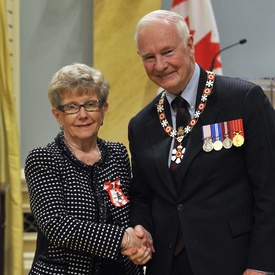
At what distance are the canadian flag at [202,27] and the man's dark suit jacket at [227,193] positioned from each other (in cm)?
257

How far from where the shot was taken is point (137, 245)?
94.6 inches

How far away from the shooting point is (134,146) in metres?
2.62

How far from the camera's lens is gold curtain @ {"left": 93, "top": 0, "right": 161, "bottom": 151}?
16.8 ft

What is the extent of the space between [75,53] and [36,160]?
2.97 metres

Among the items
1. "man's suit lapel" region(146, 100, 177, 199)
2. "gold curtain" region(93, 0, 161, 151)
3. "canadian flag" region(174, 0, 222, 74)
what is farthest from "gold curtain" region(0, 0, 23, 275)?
"man's suit lapel" region(146, 100, 177, 199)

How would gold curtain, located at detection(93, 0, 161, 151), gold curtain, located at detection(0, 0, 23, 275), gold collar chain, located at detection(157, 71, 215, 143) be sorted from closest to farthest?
gold collar chain, located at detection(157, 71, 215, 143) < gold curtain, located at detection(0, 0, 23, 275) < gold curtain, located at detection(93, 0, 161, 151)

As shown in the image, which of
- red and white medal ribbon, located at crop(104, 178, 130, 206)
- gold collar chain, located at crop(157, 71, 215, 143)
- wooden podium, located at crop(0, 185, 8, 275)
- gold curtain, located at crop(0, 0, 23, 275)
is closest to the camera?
gold collar chain, located at crop(157, 71, 215, 143)

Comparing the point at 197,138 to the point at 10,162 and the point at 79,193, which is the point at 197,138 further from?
the point at 10,162

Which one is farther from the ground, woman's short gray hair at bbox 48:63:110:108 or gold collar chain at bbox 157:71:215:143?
woman's short gray hair at bbox 48:63:110:108

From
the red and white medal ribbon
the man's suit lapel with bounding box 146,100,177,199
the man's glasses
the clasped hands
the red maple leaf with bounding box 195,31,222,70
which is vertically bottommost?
the clasped hands

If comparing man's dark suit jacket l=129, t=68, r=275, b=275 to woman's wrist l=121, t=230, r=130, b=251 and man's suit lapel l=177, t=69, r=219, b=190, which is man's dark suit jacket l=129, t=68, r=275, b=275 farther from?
woman's wrist l=121, t=230, r=130, b=251

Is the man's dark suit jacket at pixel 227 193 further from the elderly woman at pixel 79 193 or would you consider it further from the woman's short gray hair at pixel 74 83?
the woman's short gray hair at pixel 74 83

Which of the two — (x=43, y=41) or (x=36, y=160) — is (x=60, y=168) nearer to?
(x=36, y=160)

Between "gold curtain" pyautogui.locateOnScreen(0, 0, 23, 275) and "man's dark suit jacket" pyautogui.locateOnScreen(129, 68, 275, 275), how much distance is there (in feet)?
8.18
